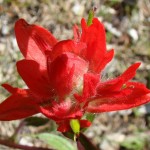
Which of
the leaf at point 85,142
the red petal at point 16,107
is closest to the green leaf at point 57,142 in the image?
the leaf at point 85,142

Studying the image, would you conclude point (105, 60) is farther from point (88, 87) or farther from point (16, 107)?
point (16, 107)

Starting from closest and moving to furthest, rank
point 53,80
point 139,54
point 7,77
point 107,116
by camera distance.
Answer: point 53,80 < point 7,77 < point 107,116 < point 139,54

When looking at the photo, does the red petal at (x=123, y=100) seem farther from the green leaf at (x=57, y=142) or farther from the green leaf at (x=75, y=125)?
the green leaf at (x=57, y=142)

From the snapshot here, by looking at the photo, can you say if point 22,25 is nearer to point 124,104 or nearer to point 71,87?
point 71,87

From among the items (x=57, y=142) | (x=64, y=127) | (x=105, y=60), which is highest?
(x=105, y=60)

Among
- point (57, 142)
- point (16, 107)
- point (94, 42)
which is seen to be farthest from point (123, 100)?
point (57, 142)

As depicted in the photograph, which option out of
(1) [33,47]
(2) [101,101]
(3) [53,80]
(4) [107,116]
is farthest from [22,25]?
(4) [107,116]
